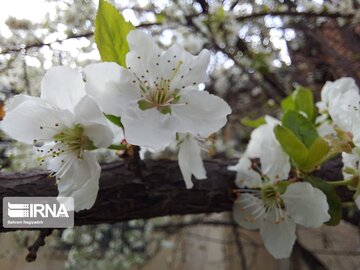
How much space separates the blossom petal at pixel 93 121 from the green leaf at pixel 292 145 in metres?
0.30

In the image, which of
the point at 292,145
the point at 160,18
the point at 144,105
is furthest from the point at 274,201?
the point at 160,18

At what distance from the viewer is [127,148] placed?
635mm

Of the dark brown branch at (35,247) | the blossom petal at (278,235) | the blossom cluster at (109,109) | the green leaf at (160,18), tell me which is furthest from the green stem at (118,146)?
the green leaf at (160,18)

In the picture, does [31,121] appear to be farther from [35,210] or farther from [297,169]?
[297,169]

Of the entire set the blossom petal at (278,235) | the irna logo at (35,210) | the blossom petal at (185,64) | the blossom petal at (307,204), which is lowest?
the blossom petal at (278,235)

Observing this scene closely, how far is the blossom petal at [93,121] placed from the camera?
0.51 metres

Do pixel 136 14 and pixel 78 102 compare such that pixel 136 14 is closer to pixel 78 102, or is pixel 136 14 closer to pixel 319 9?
pixel 319 9

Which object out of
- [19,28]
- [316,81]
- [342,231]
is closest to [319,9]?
[316,81]

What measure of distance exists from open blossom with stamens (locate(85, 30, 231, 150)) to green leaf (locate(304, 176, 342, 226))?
253mm

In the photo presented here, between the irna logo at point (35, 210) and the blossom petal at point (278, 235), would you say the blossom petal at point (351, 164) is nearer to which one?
the blossom petal at point (278, 235)

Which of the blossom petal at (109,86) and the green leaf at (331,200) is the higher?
the blossom petal at (109,86)

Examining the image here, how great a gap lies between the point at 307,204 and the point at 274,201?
3.6 inches

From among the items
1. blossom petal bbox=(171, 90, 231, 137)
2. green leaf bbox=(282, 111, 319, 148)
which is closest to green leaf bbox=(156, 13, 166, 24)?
green leaf bbox=(282, 111, 319, 148)

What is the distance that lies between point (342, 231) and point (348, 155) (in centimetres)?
223
